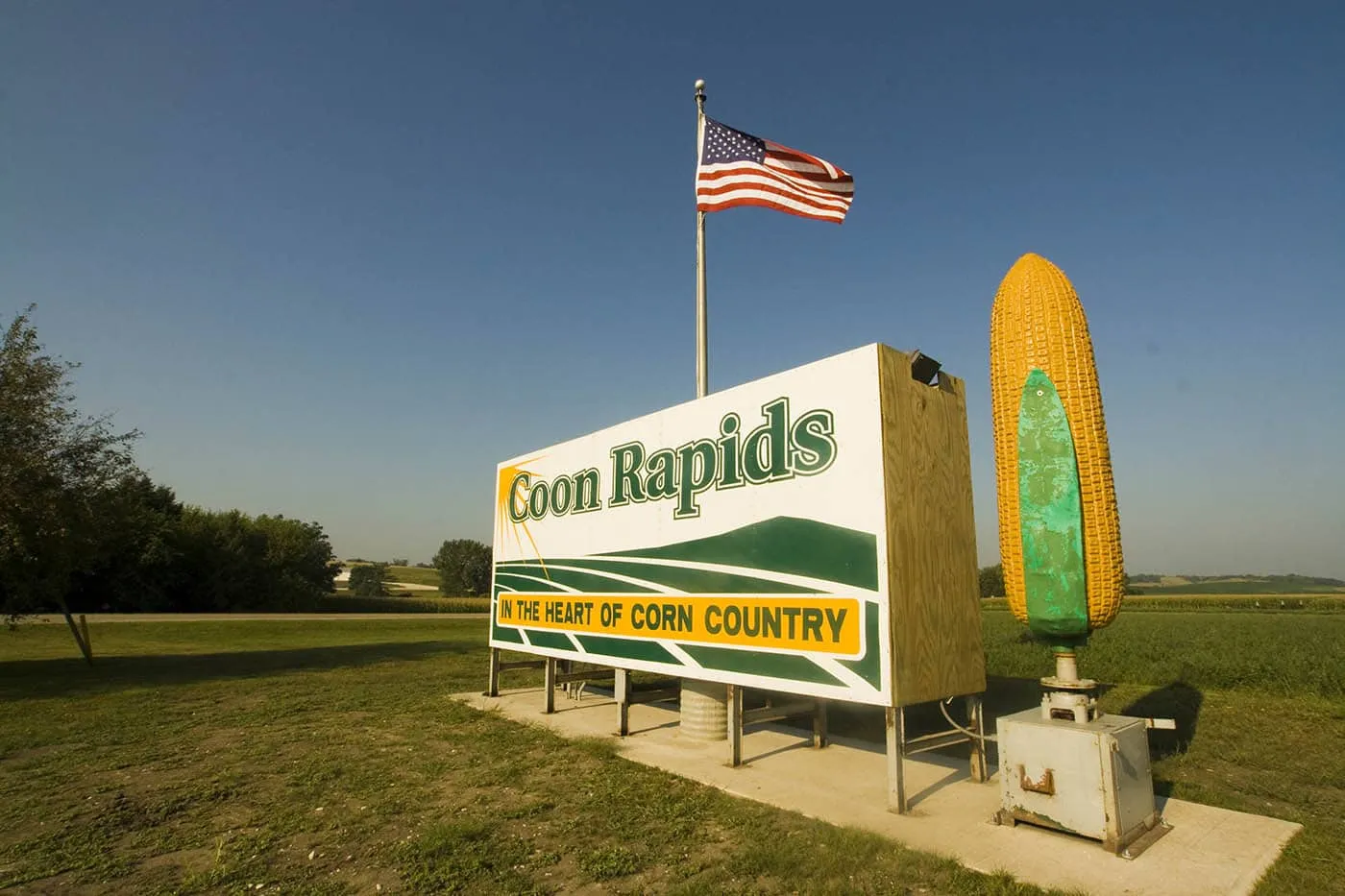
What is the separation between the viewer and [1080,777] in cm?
552

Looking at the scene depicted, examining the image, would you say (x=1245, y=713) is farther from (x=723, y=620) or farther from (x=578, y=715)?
(x=578, y=715)

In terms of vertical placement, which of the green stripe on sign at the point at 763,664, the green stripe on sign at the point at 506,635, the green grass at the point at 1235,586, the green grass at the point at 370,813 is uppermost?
the green stripe on sign at the point at 763,664

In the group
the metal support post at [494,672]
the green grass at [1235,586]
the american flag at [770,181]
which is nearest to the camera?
the american flag at [770,181]

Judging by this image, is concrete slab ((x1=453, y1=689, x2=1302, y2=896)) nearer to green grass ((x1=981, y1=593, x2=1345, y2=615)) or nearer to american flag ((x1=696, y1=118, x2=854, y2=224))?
american flag ((x1=696, y1=118, x2=854, y2=224))

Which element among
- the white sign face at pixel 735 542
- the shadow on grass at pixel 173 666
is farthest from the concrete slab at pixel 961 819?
the shadow on grass at pixel 173 666

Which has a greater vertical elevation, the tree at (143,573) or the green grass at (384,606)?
the tree at (143,573)

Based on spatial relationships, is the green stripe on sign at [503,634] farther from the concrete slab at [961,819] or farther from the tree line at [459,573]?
the tree line at [459,573]

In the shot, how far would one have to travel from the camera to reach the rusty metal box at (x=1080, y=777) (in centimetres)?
539

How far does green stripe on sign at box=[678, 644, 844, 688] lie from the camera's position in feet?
22.9

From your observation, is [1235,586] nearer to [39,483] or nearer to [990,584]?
[990,584]

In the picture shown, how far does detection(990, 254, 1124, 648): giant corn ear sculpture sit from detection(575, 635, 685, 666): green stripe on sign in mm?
4590

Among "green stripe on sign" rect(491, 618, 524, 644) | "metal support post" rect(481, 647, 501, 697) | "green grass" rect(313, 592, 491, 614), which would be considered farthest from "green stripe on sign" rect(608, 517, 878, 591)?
A: "green grass" rect(313, 592, 491, 614)

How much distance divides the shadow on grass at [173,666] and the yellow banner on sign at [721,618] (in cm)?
1179

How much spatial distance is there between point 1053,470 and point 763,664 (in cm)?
366
